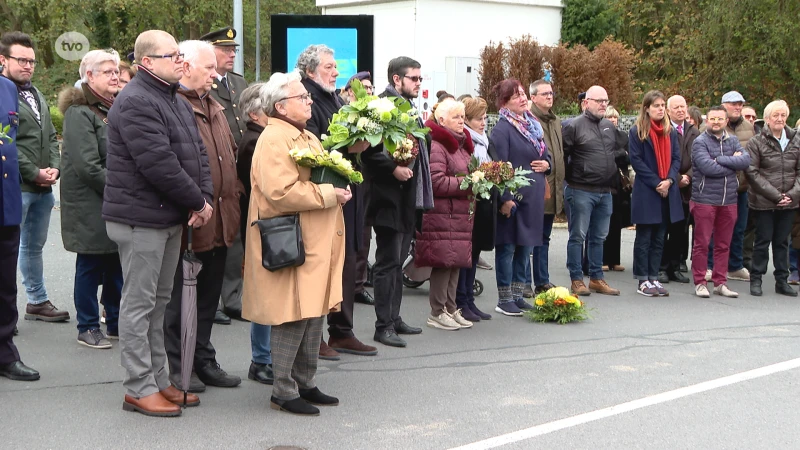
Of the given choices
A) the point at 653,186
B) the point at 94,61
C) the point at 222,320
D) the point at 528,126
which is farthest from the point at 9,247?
the point at 653,186

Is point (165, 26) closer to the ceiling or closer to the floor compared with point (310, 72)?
closer to the ceiling

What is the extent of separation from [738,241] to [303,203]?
7.80m

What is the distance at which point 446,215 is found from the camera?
8695mm

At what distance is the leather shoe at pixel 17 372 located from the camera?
6.67 metres

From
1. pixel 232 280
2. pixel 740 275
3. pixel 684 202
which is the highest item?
pixel 684 202

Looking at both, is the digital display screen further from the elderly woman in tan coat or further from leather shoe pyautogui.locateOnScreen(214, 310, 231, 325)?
the elderly woman in tan coat

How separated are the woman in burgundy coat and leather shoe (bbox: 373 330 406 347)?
30.2 inches

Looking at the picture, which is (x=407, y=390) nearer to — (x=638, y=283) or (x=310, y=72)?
(x=310, y=72)

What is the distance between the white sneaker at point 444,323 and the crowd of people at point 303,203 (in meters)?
0.02

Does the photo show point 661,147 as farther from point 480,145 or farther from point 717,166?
point 480,145

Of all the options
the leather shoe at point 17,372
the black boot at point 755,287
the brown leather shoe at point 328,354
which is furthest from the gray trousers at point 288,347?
the black boot at point 755,287

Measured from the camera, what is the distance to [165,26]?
131 ft

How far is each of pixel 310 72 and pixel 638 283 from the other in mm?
5530

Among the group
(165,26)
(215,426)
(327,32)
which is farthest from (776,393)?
Answer: (165,26)
